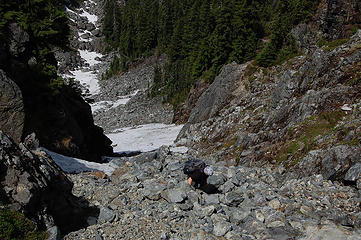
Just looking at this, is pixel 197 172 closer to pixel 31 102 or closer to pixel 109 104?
pixel 31 102

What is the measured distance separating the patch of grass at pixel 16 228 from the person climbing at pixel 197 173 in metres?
4.97

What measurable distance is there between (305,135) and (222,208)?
7.41 metres

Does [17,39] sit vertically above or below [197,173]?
above

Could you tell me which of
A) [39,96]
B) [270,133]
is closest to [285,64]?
[270,133]

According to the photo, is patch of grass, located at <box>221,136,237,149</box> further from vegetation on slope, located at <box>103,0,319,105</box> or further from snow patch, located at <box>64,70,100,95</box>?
snow patch, located at <box>64,70,100,95</box>

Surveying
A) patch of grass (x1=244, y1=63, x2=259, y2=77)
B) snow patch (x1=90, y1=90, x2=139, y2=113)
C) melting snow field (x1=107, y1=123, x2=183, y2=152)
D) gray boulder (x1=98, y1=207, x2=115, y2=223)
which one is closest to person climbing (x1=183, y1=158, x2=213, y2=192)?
gray boulder (x1=98, y1=207, x2=115, y2=223)

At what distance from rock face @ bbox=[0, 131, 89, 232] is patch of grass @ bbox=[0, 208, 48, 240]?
0.80 ft

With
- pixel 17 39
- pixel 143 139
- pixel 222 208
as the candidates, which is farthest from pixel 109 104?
pixel 222 208

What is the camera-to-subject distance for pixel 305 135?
1398cm

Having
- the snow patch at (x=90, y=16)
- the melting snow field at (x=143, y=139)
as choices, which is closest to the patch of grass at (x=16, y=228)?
the melting snow field at (x=143, y=139)

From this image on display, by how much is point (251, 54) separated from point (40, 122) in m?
28.9

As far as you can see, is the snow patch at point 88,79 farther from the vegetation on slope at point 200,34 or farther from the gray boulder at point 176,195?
the gray boulder at point 176,195

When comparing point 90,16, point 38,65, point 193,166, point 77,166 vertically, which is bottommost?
point 77,166

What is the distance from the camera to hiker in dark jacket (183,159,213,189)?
9.72 metres
